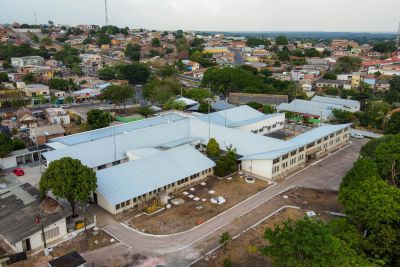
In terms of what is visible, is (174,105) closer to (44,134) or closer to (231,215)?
(44,134)

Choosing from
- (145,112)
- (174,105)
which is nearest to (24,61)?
(145,112)

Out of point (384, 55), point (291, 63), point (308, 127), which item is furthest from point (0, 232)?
point (384, 55)

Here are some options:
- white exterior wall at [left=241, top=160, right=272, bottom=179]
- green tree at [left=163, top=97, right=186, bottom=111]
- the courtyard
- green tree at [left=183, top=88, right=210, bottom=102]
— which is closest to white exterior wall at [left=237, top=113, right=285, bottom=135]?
white exterior wall at [left=241, top=160, right=272, bottom=179]

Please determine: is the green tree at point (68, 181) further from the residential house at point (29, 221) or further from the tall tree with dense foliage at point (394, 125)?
the tall tree with dense foliage at point (394, 125)

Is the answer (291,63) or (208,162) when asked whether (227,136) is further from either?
(291,63)

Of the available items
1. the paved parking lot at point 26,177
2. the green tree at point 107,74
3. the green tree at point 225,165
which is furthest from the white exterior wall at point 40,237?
the green tree at point 107,74

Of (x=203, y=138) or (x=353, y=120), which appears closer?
(x=203, y=138)
